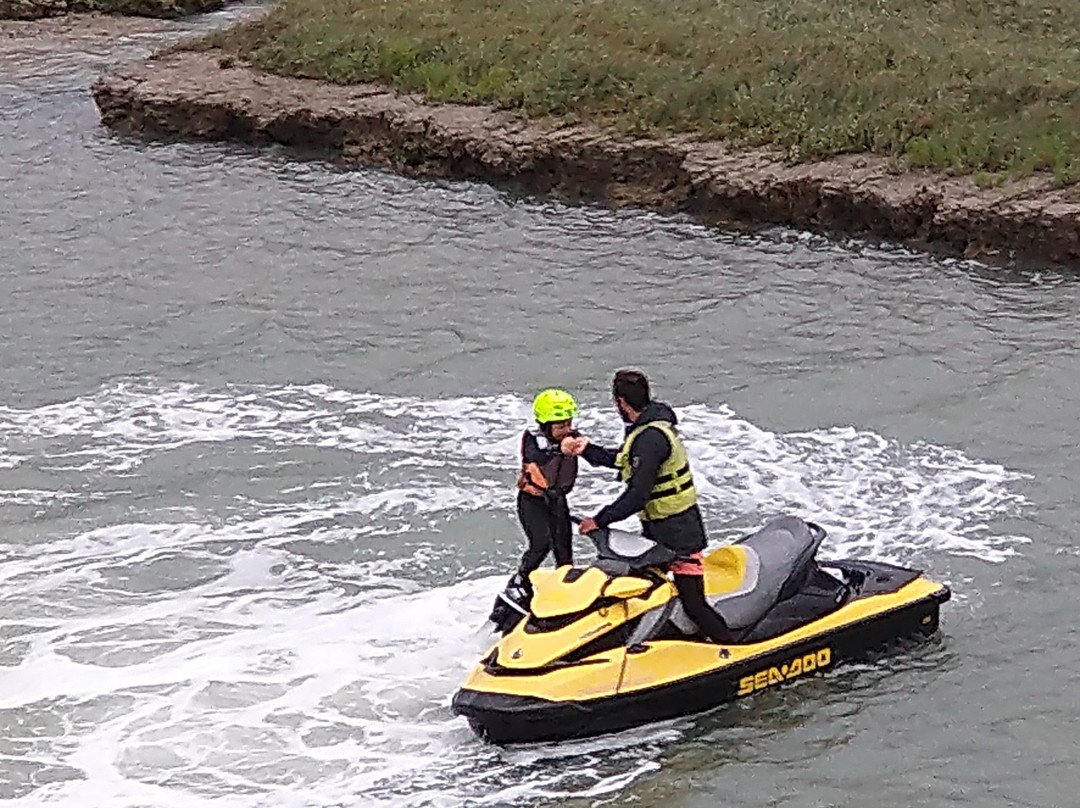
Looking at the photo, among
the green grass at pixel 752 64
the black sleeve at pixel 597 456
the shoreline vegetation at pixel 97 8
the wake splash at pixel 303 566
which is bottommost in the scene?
the wake splash at pixel 303 566

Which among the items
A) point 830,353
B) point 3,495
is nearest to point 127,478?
point 3,495

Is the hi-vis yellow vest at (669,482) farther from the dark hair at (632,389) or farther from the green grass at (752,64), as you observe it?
the green grass at (752,64)

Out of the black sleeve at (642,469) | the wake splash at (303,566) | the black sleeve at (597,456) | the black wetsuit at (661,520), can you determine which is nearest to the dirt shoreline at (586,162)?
the wake splash at (303,566)

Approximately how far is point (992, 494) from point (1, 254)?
1225 cm

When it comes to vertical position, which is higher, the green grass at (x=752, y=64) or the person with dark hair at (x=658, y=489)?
the green grass at (x=752, y=64)

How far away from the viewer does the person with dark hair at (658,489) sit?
433 inches

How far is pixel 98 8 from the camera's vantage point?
1296 inches

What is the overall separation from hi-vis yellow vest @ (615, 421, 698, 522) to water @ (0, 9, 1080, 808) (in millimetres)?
1357

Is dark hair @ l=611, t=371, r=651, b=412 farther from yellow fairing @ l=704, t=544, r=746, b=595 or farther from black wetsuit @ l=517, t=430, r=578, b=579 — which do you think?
yellow fairing @ l=704, t=544, r=746, b=595

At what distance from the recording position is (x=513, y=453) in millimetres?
16031

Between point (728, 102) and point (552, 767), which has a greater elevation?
point (728, 102)

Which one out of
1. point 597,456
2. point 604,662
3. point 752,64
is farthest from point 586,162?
point 604,662

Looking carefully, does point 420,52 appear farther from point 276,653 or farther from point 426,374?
point 276,653

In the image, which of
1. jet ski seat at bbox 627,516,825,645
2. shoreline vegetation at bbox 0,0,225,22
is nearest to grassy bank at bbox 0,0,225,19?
shoreline vegetation at bbox 0,0,225,22
